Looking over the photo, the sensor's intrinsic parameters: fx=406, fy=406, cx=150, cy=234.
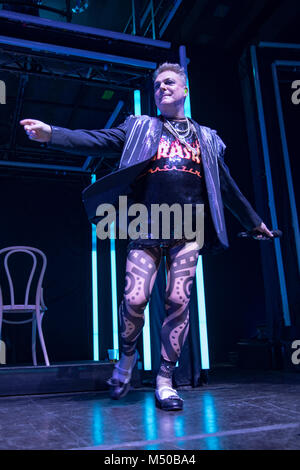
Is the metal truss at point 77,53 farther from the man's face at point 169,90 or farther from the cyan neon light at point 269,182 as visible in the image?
the cyan neon light at point 269,182

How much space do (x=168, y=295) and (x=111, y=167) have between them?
4.94 metres

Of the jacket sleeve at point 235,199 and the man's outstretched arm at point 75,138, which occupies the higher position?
the man's outstretched arm at point 75,138

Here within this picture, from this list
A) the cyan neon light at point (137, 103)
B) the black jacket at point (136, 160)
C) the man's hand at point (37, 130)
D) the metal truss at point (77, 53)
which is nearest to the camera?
the man's hand at point (37, 130)

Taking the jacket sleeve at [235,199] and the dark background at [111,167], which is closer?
the jacket sleeve at [235,199]

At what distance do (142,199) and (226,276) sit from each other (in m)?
3.34

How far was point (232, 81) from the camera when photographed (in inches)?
219

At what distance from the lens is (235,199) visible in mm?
2164

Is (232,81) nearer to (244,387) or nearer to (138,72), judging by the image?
(138,72)

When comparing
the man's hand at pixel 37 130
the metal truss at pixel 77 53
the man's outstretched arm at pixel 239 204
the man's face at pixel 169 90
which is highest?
the metal truss at pixel 77 53

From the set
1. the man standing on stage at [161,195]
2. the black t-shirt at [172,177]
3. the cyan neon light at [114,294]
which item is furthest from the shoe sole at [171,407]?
the cyan neon light at [114,294]

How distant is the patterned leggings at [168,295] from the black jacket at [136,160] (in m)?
0.22

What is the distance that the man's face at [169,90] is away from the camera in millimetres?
2041

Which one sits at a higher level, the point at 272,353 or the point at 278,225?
the point at 278,225

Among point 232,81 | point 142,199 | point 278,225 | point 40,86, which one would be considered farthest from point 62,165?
point 142,199
